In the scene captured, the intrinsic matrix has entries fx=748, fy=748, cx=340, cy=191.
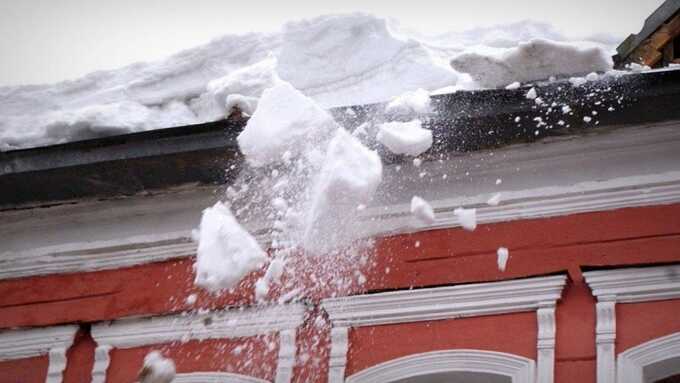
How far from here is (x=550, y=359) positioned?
11.9ft

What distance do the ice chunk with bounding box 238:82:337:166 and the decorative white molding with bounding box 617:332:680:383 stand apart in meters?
1.79

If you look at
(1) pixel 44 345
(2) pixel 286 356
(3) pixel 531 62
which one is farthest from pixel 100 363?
(3) pixel 531 62

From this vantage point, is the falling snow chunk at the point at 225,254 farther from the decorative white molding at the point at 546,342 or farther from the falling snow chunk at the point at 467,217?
the decorative white molding at the point at 546,342

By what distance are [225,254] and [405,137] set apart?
1.04m

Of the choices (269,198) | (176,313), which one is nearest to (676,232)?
(269,198)

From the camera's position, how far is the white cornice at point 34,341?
448 centimetres

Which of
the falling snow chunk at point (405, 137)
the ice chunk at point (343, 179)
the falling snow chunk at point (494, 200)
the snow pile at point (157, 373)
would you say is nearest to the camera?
the ice chunk at point (343, 179)

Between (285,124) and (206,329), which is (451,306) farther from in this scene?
(206,329)

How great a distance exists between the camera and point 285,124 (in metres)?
3.68

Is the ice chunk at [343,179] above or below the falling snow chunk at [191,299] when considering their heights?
above

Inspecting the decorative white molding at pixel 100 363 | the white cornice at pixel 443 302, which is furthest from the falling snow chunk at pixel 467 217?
the decorative white molding at pixel 100 363

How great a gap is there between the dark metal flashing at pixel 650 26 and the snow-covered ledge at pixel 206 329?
2.77 m

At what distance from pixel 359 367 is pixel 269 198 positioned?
3.42 feet

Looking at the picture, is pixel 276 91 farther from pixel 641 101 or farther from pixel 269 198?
pixel 641 101
